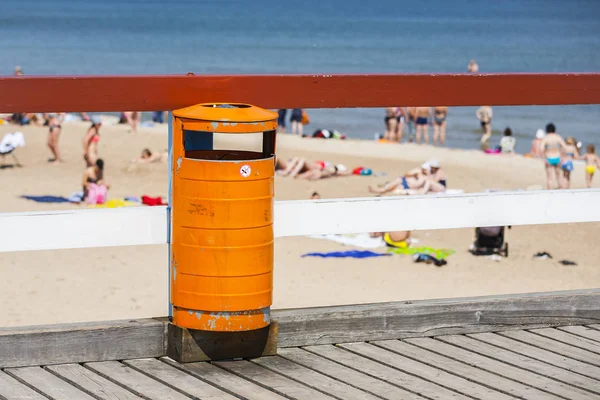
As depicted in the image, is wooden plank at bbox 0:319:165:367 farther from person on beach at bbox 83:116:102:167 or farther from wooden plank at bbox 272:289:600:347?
person on beach at bbox 83:116:102:167

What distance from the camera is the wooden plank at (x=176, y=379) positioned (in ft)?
13.0

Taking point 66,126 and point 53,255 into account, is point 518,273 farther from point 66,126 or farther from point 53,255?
point 66,126

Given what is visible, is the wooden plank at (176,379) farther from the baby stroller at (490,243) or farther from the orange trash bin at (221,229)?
Result: the baby stroller at (490,243)

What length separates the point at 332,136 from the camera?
99.5 feet

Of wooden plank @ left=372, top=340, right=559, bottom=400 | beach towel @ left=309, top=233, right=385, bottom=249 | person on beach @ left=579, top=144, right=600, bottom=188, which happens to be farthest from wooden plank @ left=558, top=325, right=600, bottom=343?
person on beach @ left=579, top=144, right=600, bottom=188

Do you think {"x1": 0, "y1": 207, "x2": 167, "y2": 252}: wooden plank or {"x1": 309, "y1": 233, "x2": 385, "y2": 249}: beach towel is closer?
{"x1": 0, "y1": 207, "x2": 167, "y2": 252}: wooden plank

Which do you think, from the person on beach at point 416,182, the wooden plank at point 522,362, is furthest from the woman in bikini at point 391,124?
the wooden plank at point 522,362

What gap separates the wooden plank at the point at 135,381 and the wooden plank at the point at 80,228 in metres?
0.52

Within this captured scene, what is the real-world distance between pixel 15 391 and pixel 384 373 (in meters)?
1.51

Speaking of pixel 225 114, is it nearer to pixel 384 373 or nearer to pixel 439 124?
pixel 384 373

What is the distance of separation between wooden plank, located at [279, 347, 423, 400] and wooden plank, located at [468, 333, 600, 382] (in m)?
0.81

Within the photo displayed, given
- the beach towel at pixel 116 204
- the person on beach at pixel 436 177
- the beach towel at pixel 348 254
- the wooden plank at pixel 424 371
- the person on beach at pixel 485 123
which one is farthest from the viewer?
the person on beach at pixel 485 123

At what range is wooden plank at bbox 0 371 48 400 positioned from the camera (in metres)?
3.85

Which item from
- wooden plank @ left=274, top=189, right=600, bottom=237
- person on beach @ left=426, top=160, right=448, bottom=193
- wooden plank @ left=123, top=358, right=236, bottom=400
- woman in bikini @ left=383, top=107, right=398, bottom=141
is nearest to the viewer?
wooden plank @ left=123, top=358, right=236, bottom=400
